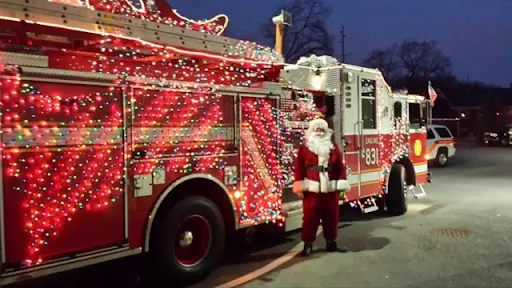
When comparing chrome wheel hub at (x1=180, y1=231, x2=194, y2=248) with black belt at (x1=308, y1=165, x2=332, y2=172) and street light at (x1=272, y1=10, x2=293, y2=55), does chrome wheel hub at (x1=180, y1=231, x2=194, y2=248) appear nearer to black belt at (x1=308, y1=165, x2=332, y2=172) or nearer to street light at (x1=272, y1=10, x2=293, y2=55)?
black belt at (x1=308, y1=165, x2=332, y2=172)

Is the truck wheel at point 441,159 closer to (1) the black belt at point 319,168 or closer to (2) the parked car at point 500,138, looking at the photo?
(1) the black belt at point 319,168

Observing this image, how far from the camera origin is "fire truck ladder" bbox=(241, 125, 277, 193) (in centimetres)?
641

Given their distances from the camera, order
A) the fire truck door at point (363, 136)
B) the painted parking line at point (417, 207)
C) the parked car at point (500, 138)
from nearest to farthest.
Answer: the fire truck door at point (363, 136) → the painted parking line at point (417, 207) → the parked car at point (500, 138)

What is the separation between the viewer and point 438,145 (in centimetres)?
2088

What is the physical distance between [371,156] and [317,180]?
7.92 ft

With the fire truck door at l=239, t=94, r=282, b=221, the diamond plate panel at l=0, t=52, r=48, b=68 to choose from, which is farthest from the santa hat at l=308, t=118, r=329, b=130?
the diamond plate panel at l=0, t=52, r=48, b=68

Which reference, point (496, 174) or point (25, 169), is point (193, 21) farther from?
point (496, 174)

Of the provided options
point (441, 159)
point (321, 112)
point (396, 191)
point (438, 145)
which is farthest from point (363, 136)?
point (441, 159)

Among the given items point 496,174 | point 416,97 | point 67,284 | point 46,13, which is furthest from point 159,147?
point 496,174

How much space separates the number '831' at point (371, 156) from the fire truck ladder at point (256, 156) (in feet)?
8.65

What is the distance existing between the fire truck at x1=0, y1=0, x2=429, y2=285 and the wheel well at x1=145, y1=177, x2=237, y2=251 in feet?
0.05

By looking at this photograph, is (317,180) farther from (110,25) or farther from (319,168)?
(110,25)

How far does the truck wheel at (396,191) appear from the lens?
9852mm

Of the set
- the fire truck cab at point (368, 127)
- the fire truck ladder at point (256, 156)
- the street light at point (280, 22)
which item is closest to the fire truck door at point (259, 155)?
the fire truck ladder at point (256, 156)
